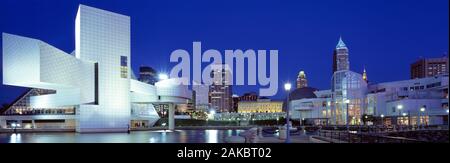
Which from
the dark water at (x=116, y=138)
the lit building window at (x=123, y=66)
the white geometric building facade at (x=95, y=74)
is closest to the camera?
the dark water at (x=116, y=138)

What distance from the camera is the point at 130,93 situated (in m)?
60.3

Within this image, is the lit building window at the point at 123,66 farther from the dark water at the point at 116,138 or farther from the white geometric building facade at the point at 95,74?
the dark water at the point at 116,138

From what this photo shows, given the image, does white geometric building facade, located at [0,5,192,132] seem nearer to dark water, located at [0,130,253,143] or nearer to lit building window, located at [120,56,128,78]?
lit building window, located at [120,56,128,78]

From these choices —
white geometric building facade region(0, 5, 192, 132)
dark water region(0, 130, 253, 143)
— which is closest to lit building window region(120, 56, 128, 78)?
white geometric building facade region(0, 5, 192, 132)

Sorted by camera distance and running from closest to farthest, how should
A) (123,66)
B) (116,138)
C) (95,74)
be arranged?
(116,138)
(95,74)
(123,66)

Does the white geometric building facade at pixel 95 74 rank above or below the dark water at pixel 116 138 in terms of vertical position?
above

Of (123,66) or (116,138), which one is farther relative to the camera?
(123,66)

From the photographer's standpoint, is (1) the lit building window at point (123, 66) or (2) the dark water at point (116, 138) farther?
Answer: (1) the lit building window at point (123, 66)

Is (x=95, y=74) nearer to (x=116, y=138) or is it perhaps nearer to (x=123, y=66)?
(x=123, y=66)

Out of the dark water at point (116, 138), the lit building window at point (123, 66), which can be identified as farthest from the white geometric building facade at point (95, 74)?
the dark water at point (116, 138)

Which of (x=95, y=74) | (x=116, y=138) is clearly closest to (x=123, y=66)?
(x=95, y=74)

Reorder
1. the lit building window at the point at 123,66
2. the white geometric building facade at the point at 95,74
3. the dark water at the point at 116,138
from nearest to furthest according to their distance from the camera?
the dark water at the point at 116,138
the white geometric building facade at the point at 95,74
the lit building window at the point at 123,66
